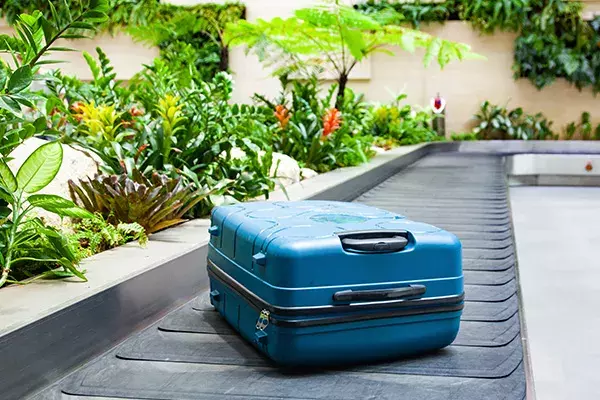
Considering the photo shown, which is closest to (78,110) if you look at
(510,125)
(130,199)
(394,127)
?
(130,199)

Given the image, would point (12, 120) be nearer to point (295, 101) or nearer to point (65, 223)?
point (65, 223)

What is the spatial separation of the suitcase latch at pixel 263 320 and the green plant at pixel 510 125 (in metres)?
13.0

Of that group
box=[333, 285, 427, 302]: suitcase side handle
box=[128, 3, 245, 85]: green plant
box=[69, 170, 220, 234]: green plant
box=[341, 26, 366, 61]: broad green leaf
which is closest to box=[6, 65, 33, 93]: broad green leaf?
box=[333, 285, 427, 302]: suitcase side handle

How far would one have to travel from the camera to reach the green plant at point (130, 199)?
9.68ft

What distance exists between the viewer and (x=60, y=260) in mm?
2100

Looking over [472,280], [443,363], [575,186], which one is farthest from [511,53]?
Answer: [443,363]

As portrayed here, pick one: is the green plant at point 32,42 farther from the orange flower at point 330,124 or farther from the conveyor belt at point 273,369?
the orange flower at point 330,124

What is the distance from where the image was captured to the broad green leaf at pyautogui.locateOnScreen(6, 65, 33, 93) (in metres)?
1.86

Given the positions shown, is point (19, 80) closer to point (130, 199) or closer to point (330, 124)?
point (130, 199)

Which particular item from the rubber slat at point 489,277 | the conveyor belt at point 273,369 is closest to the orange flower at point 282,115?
the rubber slat at point 489,277

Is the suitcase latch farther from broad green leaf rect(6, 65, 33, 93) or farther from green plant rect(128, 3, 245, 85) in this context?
green plant rect(128, 3, 245, 85)

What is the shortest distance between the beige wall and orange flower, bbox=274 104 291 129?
7.94m

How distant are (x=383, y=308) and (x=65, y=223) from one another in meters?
1.49

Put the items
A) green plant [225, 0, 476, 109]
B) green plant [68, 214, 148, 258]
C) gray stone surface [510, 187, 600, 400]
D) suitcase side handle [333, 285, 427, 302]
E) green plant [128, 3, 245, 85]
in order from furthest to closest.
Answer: green plant [128, 3, 245, 85] → green plant [225, 0, 476, 109] → gray stone surface [510, 187, 600, 400] → green plant [68, 214, 148, 258] → suitcase side handle [333, 285, 427, 302]
